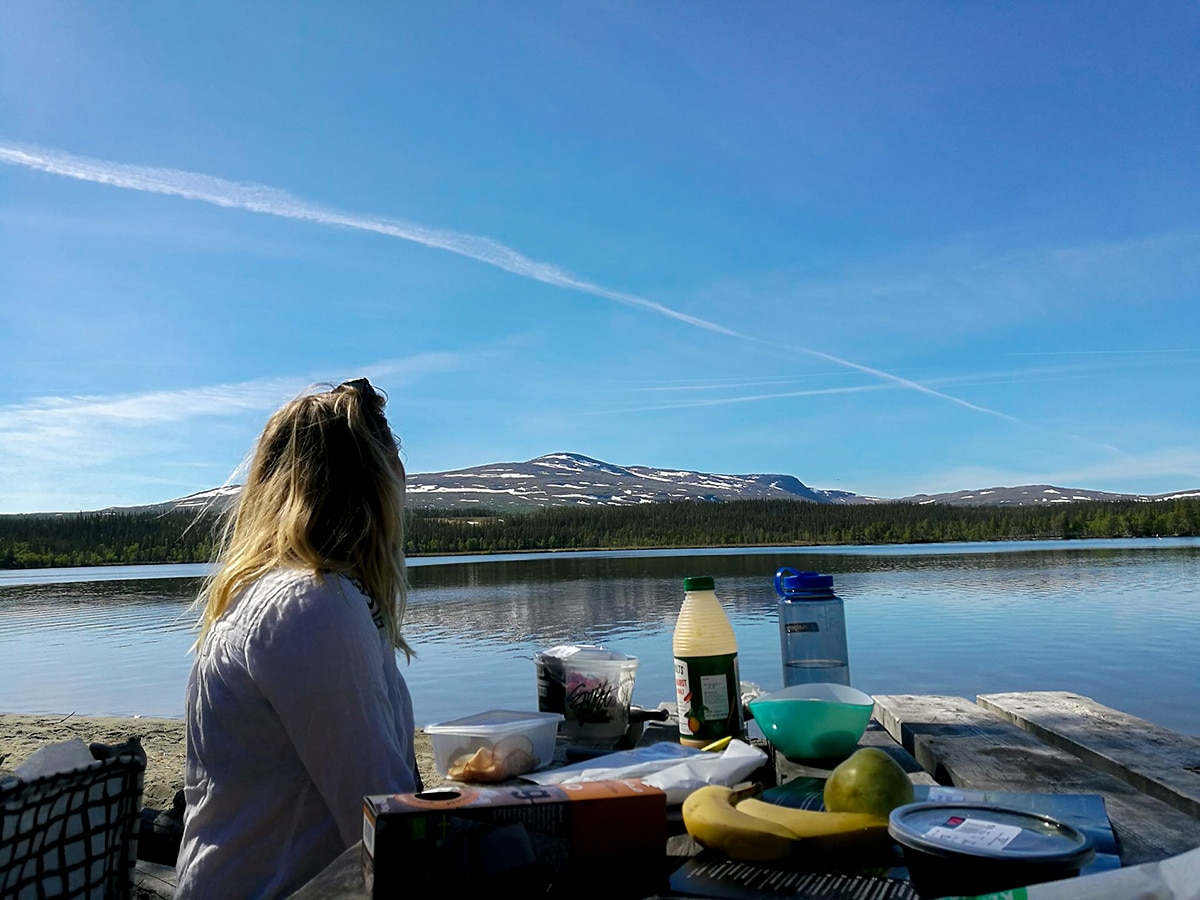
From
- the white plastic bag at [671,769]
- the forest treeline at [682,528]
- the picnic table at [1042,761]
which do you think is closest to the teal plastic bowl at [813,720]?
the picnic table at [1042,761]

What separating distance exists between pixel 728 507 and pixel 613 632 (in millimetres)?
87523

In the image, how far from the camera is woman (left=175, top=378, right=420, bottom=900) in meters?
Answer: 1.76

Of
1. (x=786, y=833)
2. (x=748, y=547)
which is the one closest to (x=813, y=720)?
(x=786, y=833)

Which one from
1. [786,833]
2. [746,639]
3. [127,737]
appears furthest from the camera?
[746,639]

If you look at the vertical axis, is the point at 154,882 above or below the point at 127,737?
above

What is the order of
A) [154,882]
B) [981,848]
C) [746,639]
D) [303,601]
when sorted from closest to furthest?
[981,848]
[303,601]
[154,882]
[746,639]

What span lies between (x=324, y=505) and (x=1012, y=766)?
65.8 inches

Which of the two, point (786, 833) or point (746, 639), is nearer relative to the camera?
point (786, 833)

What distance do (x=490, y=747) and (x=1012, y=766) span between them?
1154 millimetres

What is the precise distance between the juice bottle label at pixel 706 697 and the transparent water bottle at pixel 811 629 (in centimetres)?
39

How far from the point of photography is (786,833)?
1251 mm

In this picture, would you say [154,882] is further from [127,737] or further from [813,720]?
[127,737]

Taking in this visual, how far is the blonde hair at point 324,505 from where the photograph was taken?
2.03 metres

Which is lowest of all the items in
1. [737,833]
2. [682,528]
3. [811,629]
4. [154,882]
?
[154,882]
